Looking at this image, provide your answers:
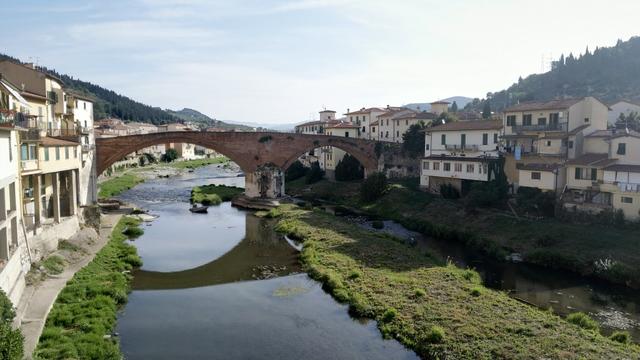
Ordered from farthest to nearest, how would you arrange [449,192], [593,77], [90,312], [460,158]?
[593,77] < [449,192] < [460,158] < [90,312]

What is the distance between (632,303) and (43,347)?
2191 centimetres

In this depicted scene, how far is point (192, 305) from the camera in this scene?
811 inches

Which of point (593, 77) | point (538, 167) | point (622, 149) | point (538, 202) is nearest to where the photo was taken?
point (622, 149)

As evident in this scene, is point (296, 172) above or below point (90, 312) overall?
above

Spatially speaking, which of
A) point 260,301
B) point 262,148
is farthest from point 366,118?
point 260,301

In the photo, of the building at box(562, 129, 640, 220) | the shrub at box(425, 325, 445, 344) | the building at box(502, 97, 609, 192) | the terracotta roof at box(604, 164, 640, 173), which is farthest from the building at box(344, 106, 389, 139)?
the shrub at box(425, 325, 445, 344)

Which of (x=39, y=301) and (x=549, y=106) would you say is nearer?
(x=39, y=301)

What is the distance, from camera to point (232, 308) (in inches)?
795

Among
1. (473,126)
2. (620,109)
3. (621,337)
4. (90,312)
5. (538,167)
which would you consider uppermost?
(620,109)

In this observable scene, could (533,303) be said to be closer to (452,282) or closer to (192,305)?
(452,282)

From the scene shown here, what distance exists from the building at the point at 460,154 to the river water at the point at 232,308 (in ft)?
50.9

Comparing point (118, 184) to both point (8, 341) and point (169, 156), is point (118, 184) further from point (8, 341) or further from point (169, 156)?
point (8, 341)

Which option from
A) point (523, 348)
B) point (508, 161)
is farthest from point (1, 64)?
point (508, 161)

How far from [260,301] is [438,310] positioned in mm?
7357
